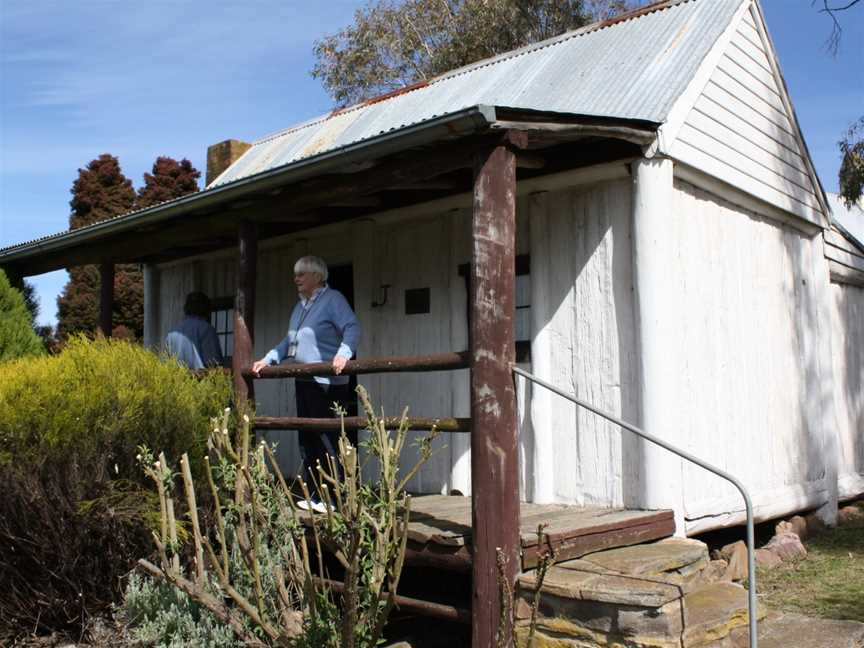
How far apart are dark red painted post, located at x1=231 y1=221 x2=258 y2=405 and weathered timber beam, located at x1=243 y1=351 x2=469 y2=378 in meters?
0.12

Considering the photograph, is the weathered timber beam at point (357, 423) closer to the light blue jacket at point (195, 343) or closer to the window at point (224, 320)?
the light blue jacket at point (195, 343)

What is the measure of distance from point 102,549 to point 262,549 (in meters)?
1.20

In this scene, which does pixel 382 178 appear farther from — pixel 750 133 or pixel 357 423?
pixel 750 133

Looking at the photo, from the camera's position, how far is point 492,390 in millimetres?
5246

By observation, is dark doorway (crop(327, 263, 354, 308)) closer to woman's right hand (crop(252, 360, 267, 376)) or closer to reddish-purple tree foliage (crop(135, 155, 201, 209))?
woman's right hand (crop(252, 360, 267, 376))

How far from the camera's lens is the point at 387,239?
331 inches

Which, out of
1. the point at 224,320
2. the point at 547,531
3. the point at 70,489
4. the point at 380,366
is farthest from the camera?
the point at 224,320

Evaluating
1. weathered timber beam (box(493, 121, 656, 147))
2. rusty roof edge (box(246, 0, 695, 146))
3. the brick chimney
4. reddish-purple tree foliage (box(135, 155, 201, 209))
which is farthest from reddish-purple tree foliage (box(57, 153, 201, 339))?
weathered timber beam (box(493, 121, 656, 147))

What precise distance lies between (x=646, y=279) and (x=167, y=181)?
22574mm

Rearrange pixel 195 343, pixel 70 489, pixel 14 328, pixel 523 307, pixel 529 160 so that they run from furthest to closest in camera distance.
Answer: pixel 14 328, pixel 195 343, pixel 523 307, pixel 529 160, pixel 70 489

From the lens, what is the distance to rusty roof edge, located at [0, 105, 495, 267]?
17.0 ft

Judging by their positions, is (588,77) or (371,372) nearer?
(371,372)

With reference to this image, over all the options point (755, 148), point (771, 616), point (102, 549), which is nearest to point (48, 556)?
point (102, 549)

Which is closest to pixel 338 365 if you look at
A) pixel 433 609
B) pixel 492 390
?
pixel 492 390
